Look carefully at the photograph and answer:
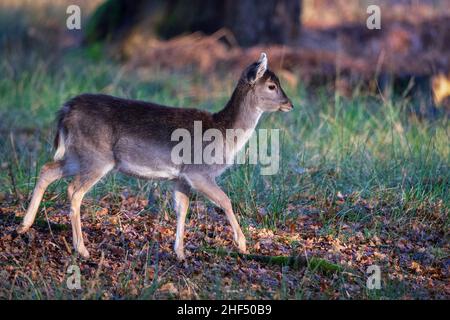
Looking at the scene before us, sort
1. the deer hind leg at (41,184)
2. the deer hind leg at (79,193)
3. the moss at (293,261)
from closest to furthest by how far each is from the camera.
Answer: the moss at (293,261), the deer hind leg at (79,193), the deer hind leg at (41,184)

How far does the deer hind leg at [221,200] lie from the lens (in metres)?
6.90

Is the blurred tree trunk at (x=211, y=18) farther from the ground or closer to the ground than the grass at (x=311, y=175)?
farther from the ground

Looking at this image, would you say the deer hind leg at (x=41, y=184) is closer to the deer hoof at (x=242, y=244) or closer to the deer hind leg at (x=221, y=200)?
the deer hind leg at (x=221, y=200)

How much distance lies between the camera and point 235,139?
287 inches

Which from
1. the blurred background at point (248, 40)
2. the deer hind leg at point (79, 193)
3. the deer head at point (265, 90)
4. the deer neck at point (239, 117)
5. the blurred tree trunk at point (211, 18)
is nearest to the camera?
the deer hind leg at point (79, 193)

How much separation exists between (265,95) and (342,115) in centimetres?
331

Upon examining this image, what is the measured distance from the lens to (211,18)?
15.1 meters

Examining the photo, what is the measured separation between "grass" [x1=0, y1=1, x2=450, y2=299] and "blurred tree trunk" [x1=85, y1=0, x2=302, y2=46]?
3.38 m

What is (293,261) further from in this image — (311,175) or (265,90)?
(311,175)

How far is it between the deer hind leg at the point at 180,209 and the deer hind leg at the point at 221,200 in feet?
0.83

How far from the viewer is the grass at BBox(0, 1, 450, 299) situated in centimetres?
695

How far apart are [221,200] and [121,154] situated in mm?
939

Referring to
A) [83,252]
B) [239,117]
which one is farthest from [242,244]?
[83,252]

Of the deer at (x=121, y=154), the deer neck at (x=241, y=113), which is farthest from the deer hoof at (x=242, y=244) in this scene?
the deer neck at (x=241, y=113)
